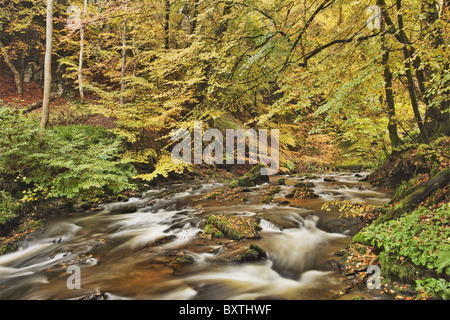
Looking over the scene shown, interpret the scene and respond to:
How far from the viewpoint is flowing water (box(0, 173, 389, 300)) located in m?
3.78

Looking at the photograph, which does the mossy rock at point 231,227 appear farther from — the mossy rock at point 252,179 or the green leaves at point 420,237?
the mossy rock at point 252,179

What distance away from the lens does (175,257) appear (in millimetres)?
4801

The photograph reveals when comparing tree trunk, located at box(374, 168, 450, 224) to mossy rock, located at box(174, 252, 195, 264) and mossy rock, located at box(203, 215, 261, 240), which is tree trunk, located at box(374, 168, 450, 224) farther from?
mossy rock, located at box(174, 252, 195, 264)

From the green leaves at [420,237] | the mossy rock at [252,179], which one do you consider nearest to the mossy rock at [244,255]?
the green leaves at [420,237]

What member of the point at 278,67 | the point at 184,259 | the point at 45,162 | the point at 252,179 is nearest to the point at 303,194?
the point at 252,179

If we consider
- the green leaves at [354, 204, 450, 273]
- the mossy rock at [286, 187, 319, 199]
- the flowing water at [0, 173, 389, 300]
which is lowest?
the flowing water at [0, 173, 389, 300]

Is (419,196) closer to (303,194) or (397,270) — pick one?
(397,270)

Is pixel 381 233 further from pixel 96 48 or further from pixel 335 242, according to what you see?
pixel 96 48

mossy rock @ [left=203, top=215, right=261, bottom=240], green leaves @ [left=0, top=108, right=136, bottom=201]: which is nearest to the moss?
mossy rock @ [left=203, top=215, right=261, bottom=240]

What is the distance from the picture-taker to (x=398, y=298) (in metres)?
2.88

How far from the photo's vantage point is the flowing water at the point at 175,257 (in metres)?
3.78

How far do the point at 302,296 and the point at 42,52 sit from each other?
22.0 metres
